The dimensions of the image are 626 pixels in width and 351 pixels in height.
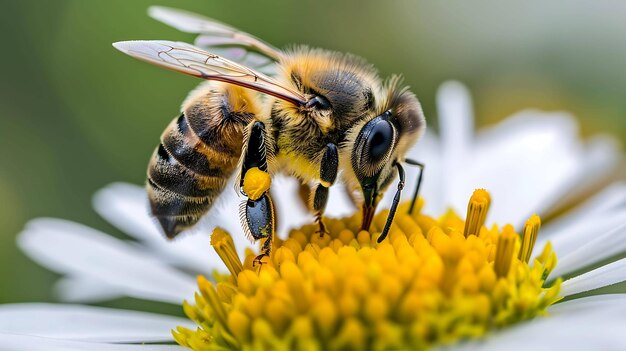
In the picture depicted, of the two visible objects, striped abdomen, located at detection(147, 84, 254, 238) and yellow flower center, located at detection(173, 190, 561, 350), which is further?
striped abdomen, located at detection(147, 84, 254, 238)

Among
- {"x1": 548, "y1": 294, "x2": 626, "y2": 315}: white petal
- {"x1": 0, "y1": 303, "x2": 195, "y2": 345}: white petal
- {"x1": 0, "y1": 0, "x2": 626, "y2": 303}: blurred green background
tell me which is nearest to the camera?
{"x1": 548, "y1": 294, "x2": 626, "y2": 315}: white petal

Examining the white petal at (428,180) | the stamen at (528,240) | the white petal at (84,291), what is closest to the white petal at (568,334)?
the stamen at (528,240)

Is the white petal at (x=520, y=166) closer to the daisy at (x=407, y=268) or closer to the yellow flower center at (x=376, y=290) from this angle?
the daisy at (x=407, y=268)

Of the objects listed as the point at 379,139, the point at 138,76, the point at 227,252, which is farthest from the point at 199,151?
the point at 138,76

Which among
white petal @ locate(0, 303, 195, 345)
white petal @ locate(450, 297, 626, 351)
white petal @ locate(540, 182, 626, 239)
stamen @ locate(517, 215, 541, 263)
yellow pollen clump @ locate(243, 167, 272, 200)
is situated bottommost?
white petal @ locate(0, 303, 195, 345)

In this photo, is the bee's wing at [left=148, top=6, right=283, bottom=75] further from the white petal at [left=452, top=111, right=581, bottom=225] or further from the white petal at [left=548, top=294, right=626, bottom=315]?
the white petal at [left=548, top=294, right=626, bottom=315]

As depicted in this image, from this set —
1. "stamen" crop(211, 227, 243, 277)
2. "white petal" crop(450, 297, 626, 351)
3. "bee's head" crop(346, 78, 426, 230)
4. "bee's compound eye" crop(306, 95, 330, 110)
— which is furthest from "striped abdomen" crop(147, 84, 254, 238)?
"white petal" crop(450, 297, 626, 351)

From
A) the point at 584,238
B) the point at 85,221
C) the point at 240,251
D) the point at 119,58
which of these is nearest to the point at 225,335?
the point at 240,251
